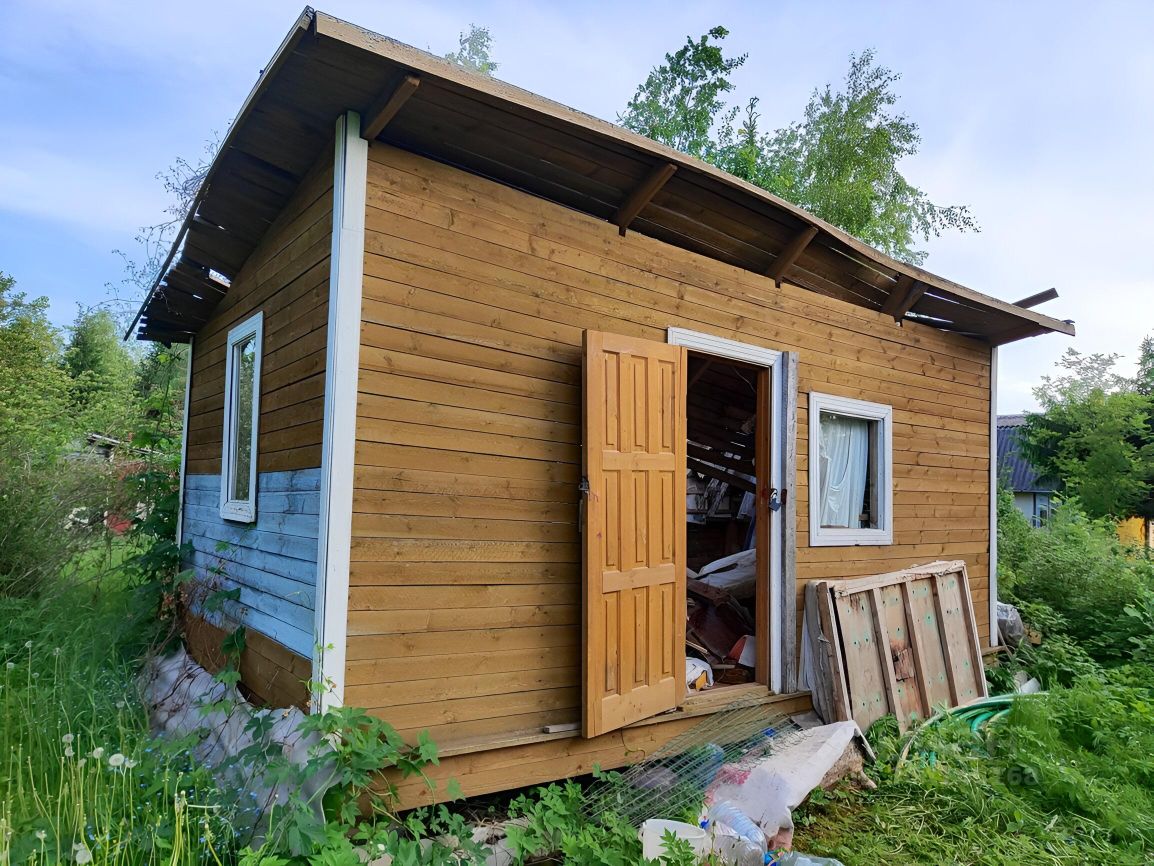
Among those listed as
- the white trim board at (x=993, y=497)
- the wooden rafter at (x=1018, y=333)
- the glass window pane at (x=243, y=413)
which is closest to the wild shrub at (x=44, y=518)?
the glass window pane at (x=243, y=413)

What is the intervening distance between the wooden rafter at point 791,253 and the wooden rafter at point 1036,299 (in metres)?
2.63

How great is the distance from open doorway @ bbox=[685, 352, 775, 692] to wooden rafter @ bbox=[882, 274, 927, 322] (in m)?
1.26

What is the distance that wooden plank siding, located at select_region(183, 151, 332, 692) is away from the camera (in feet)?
10.9

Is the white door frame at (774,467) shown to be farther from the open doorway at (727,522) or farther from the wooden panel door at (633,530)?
the wooden panel door at (633,530)

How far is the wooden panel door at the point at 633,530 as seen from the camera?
12.0ft

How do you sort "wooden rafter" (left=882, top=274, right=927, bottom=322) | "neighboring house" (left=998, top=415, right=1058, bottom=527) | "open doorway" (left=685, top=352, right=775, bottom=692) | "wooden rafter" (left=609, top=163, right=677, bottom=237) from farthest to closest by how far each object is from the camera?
"neighboring house" (left=998, top=415, right=1058, bottom=527) → "wooden rafter" (left=882, top=274, right=927, bottom=322) → "open doorway" (left=685, top=352, right=775, bottom=692) → "wooden rafter" (left=609, top=163, right=677, bottom=237)

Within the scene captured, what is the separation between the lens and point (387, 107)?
3023 mm

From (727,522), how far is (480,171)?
591 centimetres

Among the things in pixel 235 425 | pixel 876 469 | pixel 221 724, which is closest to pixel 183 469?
pixel 235 425

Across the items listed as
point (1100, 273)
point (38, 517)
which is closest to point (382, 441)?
point (38, 517)

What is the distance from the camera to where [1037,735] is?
4324mm

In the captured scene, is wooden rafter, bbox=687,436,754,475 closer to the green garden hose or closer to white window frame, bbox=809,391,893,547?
white window frame, bbox=809,391,893,547

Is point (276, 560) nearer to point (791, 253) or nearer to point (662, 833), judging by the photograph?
point (662, 833)

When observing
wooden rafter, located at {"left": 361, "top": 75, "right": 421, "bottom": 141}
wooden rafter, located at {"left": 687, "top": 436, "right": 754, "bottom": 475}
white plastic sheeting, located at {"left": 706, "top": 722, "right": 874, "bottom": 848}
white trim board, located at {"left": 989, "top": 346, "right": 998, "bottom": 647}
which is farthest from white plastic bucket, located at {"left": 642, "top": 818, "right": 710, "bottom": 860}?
wooden rafter, located at {"left": 687, "top": 436, "right": 754, "bottom": 475}
